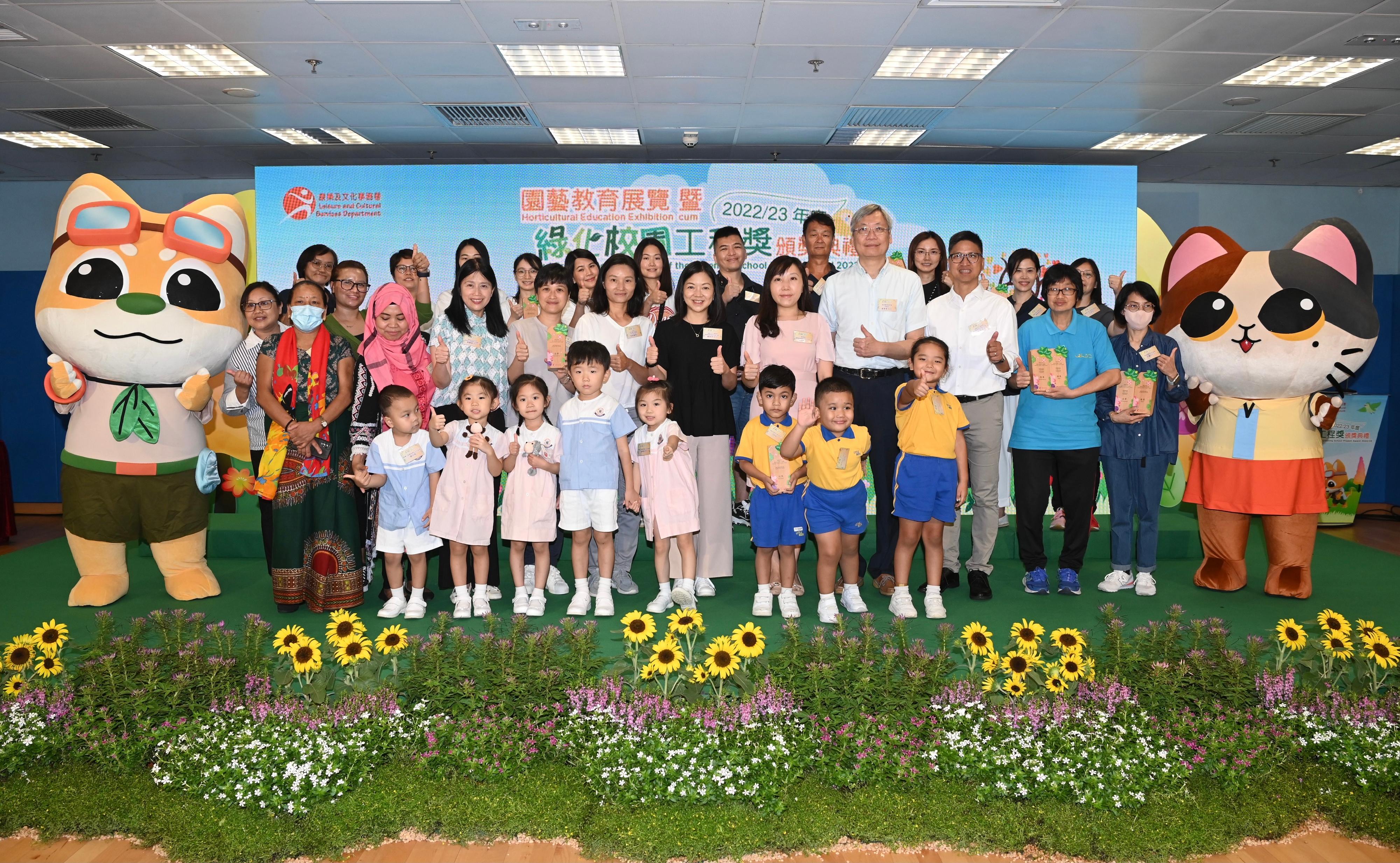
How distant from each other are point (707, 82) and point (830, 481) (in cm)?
346

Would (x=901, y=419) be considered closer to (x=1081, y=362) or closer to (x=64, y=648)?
(x=1081, y=362)

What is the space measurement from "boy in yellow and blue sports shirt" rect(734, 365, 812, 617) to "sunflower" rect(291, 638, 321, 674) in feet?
6.22

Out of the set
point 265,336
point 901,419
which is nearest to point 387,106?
point 265,336

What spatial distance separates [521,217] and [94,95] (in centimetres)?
319

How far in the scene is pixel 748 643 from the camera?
2965 mm

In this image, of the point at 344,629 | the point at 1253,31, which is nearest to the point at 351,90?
the point at 344,629

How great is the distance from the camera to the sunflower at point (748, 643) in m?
2.95

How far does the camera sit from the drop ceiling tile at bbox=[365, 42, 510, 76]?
544 centimetres

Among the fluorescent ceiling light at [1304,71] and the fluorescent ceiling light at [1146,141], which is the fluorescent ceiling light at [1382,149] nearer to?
the fluorescent ceiling light at [1146,141]

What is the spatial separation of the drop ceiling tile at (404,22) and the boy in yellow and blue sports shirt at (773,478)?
9.46ft

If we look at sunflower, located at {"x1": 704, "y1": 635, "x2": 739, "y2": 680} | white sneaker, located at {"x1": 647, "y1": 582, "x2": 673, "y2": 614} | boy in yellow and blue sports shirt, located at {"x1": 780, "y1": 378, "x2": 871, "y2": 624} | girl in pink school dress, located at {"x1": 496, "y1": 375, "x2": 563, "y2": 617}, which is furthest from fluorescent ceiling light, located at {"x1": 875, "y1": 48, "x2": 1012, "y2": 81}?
sunflower, located at {"x1": 704, "y1": 635, "x2": 739, "y2": 680}

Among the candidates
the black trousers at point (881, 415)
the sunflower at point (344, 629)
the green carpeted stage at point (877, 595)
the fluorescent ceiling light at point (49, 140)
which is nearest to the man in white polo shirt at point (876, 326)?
the black trousers at point (881, 415)

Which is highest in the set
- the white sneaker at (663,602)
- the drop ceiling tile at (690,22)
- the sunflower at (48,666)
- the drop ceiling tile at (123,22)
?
the drop ceiling tile at (123,22)

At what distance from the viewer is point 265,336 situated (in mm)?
4336
